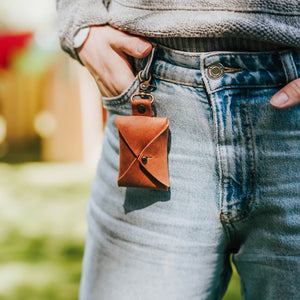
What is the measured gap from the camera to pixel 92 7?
87 centimetres

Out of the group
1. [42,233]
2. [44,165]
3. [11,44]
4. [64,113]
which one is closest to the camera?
[42,233]

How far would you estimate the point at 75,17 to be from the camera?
2.86ft

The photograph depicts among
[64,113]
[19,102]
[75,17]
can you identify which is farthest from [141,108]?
[19,102]

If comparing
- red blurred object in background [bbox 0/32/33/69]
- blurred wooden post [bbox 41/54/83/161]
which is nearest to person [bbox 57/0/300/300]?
blurred wooden post [bbox 41/54/83/161]

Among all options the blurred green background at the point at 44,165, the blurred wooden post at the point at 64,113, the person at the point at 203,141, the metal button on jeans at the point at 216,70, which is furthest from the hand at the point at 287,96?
the blurred wooden post at the point at 64,113

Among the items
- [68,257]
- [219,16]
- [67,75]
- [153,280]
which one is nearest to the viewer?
[219,16]

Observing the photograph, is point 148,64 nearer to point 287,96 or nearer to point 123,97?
point 123,97

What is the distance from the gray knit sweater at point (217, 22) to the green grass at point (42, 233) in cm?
169

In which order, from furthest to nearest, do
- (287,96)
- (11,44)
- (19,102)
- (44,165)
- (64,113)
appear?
(19,102) → (11,44) → (44,165) → (64,113) → (287,96)

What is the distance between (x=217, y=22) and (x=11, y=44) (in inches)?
198

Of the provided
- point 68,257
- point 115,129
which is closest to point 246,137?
point 115,129

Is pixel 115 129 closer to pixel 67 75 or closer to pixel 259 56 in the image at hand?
pixel 259 56

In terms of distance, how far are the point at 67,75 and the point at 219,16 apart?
4.27 metres

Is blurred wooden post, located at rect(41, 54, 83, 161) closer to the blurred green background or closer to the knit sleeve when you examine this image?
the blurred green background
